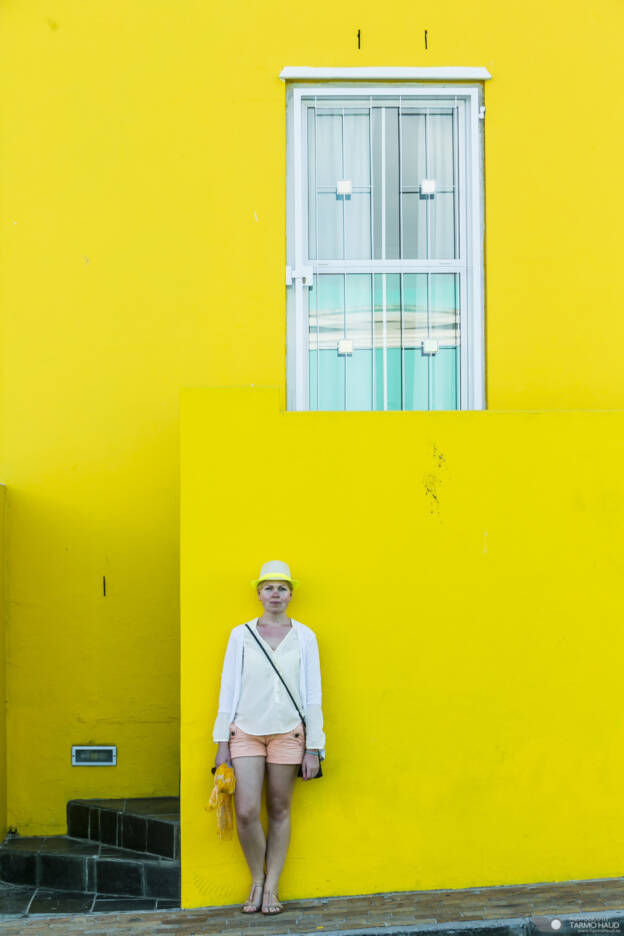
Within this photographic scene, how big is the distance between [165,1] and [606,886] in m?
5.95

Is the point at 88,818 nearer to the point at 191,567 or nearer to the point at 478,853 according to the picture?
the point at 191,567

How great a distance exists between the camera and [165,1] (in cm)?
686

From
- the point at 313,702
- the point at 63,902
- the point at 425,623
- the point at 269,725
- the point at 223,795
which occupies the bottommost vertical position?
the point at 63,902

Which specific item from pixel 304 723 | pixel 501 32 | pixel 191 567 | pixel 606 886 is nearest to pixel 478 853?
pixel 606 886

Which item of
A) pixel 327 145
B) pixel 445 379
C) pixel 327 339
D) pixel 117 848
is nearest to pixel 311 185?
pixel 327 145

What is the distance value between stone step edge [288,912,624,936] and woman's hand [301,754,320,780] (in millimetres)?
722

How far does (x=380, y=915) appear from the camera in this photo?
530cm

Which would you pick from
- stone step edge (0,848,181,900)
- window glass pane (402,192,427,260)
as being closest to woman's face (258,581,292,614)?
stone step edge (0,848,181,900)

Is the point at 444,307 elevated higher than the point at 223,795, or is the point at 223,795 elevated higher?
the point at 444,307

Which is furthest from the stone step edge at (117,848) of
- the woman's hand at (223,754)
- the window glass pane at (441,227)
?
the window glass pane at (441,227)

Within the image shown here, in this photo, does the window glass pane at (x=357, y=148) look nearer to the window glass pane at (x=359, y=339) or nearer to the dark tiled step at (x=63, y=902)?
the window glass pane at (x=359, y=339)

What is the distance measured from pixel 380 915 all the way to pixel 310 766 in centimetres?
81

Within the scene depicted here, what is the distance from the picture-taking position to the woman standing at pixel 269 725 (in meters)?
5.42

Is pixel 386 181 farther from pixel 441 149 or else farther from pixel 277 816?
pixel 277 816
